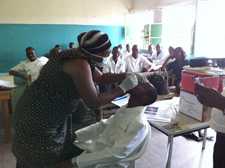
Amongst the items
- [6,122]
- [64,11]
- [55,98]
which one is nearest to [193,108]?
[55,98]

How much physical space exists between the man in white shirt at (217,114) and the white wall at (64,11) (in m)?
5.31

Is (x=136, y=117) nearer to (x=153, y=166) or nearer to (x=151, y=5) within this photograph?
(x=153, y=166)

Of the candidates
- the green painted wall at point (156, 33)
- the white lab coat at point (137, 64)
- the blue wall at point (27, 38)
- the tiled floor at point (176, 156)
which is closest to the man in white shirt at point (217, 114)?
the tiled floor at point (176, 156)

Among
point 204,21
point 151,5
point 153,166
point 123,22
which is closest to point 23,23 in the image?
point 123,22

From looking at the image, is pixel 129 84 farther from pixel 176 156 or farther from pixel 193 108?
pixel 176 156

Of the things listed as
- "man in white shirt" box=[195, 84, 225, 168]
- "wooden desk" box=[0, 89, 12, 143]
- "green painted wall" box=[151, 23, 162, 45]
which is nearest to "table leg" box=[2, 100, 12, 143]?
"wooden desk" box=[0, 89, 12, 143]

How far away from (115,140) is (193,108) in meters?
0.64

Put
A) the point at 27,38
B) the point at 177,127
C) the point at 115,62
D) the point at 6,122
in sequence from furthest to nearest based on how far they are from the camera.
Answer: the point at 27,38
the point at 115,62
the point at 6,122
the point at 177,127

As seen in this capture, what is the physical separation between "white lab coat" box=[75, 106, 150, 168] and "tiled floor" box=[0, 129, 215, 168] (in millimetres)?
1101

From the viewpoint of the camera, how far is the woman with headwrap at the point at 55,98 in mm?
1112

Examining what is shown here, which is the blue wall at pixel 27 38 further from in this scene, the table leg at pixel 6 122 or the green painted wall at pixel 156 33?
the table leg at pixel 6 122

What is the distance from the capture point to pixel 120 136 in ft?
4.05

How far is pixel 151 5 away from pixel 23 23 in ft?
10.00

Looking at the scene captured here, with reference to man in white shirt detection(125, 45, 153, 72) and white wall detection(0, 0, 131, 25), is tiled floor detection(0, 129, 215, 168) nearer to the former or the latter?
man in white shirt detection(125, 45, 153, 72)
